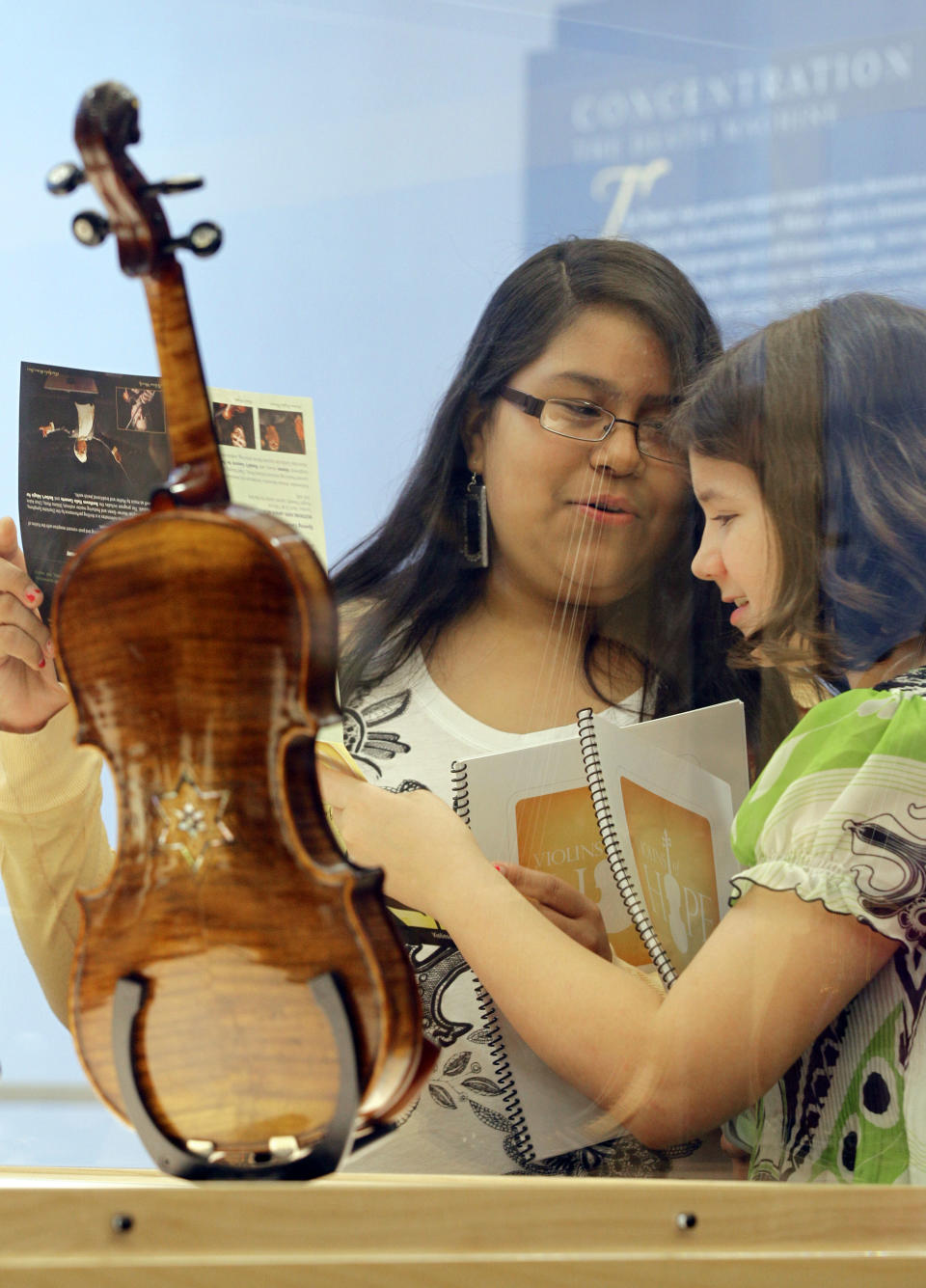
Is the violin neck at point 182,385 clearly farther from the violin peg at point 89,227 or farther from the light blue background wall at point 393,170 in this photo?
the light blue background wall at point 393,170

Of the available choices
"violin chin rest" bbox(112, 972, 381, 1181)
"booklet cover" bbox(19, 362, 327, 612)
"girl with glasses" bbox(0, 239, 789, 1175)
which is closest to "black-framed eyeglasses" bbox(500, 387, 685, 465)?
"girl with glasses" bbox(0, 239, 789, 1175)

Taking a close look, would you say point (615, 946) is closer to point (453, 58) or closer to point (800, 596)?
point (800, 596)

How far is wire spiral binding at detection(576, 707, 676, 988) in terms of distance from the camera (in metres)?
0.89

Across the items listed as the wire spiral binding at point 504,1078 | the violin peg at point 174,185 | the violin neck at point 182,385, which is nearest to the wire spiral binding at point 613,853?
the wire spiral binding at point 504,1078

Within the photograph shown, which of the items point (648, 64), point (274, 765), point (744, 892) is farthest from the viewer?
point (648, 64)

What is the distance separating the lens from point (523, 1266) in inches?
29.5

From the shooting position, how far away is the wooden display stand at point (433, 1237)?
74 centimetres

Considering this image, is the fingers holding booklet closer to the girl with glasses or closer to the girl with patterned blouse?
the girl with glasses

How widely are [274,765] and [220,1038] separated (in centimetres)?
14

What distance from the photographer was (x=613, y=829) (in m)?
0.91

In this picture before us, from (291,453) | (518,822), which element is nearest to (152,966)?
(518,822)

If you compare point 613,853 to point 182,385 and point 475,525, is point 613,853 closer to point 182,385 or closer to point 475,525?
point 475,525

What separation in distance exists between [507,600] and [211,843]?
34 centimetres

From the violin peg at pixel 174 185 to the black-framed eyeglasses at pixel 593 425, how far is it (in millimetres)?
315
